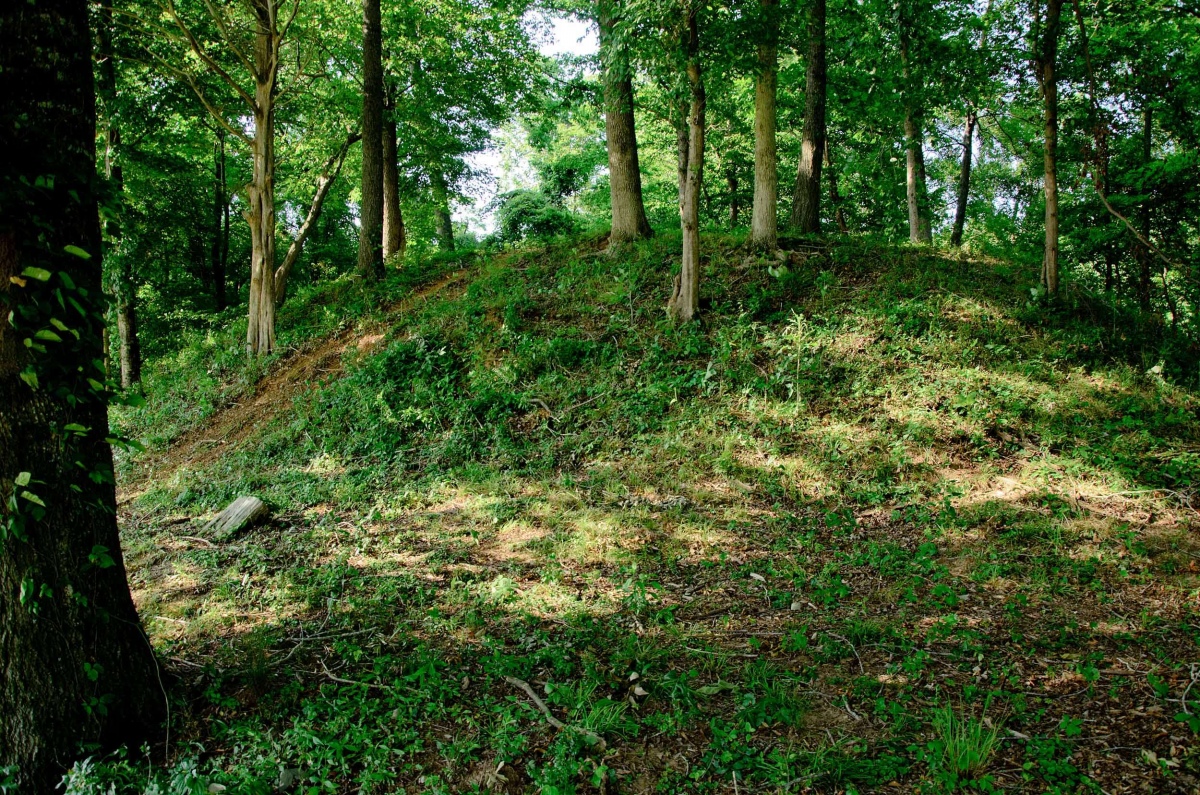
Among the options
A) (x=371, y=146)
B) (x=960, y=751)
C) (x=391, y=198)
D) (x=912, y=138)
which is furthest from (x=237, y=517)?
(x=912, y=138)

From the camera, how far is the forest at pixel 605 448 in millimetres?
3023

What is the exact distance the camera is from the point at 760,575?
16.8 feet

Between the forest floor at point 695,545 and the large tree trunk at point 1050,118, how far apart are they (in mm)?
424

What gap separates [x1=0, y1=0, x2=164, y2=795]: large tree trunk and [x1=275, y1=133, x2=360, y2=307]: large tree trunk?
31.1 ft

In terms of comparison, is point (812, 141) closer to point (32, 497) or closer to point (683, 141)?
point (683, 141)

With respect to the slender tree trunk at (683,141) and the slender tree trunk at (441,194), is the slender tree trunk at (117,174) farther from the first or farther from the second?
the slender tree trunk at (683,141)

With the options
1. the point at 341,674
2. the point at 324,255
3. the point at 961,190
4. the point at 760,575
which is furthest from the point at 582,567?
the point at 324,255

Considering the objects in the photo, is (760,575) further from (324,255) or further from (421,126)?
(324,255)

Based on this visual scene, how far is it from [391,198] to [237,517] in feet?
32.9

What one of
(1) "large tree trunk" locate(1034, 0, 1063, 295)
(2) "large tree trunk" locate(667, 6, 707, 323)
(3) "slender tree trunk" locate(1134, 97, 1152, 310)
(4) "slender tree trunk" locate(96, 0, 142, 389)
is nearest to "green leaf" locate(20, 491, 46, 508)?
(2) "large tree trunk" locate(667, 6, 707, 323)

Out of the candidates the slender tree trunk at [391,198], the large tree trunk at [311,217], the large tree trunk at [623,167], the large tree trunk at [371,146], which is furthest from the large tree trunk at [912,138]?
the large tree trunk at [311,217]

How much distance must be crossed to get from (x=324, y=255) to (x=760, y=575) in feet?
66.8

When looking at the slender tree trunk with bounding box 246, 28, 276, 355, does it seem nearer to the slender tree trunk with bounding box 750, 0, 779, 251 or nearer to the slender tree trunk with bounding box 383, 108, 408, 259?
the slender tree trunk with bounding box 383, 108, 408, 259

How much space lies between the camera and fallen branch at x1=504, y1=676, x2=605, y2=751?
3189mm
